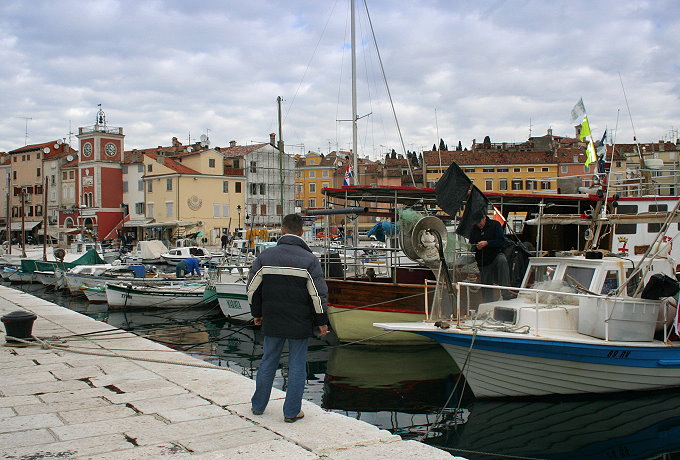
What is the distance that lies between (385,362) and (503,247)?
4.03m

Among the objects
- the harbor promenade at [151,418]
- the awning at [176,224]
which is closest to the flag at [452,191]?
the harbor promenade at [151,418]

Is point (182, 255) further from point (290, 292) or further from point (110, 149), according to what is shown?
point (110, 149)

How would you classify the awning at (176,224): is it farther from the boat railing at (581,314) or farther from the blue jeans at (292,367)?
the blue jeans at (292,367)

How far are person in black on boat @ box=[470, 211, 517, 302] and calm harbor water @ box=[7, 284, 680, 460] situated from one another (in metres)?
2.30

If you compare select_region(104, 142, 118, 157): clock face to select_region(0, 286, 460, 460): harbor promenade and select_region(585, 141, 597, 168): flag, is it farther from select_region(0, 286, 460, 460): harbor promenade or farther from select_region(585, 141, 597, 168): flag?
select_region(0, 286, 460, 460): harbor promenade

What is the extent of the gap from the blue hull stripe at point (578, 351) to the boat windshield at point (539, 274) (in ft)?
6.69

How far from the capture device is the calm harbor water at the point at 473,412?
8883 millimetres

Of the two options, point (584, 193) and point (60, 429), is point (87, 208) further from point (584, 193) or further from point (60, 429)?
point (60, 429)

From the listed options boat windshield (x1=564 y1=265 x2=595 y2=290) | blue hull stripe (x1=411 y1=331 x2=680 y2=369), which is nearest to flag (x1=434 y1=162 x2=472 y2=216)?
boat windshield (x1=564 y1=265 x2=595 y2=290)

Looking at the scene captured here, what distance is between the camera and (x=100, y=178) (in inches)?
2704

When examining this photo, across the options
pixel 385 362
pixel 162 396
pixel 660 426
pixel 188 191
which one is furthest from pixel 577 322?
pixel 188 191

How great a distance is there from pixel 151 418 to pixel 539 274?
8144 millimetres

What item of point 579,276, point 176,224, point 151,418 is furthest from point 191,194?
point 151,418

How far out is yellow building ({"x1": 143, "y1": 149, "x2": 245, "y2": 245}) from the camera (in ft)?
211
